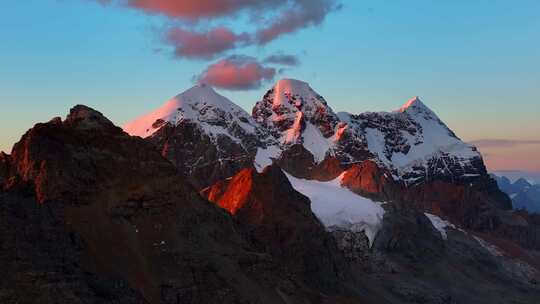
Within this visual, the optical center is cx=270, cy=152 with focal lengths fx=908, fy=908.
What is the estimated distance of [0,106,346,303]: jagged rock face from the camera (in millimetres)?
90750

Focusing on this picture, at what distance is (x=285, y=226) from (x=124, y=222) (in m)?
56.1

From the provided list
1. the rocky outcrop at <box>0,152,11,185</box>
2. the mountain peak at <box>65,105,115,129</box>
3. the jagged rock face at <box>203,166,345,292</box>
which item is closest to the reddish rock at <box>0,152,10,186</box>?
the rocky outcrop at <box>0,152,11,185</box>

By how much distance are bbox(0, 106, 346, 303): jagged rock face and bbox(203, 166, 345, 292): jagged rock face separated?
2901cm

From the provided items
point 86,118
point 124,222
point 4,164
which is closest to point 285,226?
point 86,118

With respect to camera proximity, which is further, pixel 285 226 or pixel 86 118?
pixel 285 226

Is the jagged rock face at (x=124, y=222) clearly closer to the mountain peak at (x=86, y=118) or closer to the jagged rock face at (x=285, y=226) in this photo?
the mountain peak at (x=86, y=118)

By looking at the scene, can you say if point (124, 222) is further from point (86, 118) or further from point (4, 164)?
point (4, 164)

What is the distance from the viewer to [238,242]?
386 ft

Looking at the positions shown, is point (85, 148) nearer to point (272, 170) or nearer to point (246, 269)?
point (246, 269)

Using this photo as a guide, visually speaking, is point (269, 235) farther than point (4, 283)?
Yes

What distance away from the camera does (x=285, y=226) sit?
158m

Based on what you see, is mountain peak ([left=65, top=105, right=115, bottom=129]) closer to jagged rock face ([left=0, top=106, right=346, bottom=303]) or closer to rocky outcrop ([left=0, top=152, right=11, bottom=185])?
jagged rock face ([left=0, top=106, right=346, bottom=303])

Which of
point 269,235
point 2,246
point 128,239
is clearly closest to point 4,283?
point 2,246

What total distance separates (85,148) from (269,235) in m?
50.6
